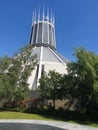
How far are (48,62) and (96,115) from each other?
25675 mm

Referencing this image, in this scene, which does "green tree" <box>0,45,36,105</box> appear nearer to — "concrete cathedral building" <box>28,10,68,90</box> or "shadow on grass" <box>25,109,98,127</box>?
"shadow on grass" <box>25,109,98,127</box>

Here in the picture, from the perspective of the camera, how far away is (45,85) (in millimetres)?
30312

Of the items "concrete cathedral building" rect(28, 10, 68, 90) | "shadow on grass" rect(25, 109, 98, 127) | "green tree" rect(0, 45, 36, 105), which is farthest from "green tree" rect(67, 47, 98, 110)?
"concrete cathedral building" rect(28, 10, 68, 90)

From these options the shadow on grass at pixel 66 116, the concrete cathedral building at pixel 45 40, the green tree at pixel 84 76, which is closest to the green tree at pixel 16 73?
the shadow on grass at pixel 66 116

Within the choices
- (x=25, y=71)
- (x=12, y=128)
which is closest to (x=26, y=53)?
(x=25, y=71)

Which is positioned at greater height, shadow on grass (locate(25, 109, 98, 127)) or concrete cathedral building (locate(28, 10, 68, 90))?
concrete cathedral building (locate(28, 10, 68, 90))

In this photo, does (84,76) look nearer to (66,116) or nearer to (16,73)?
(66,116)

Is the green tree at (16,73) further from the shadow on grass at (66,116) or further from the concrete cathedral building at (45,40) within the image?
the concrete cathedral building at (45,40)

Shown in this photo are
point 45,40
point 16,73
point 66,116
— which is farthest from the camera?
point 45,40

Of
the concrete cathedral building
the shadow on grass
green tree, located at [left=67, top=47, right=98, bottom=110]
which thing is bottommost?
the shadow on grass

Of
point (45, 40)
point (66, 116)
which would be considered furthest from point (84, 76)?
point (45, 40)

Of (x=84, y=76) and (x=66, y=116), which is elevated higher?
(x=84, y=76)

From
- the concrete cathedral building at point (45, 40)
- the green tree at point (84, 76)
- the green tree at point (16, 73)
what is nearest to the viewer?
the green tree at point (84, 76)

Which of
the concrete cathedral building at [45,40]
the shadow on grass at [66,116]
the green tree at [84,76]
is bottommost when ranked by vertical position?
the shadow on grass at [66,116]
